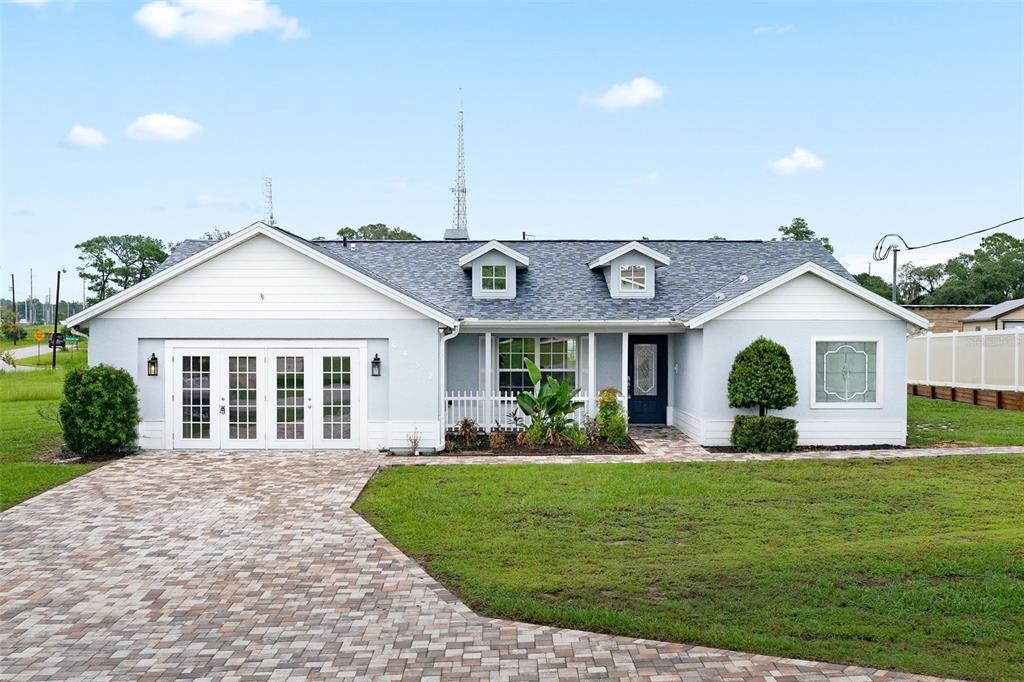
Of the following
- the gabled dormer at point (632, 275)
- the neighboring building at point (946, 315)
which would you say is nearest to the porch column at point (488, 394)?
the gabled dormer at point (632, 275)

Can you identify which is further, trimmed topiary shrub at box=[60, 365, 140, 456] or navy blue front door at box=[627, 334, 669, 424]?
navy blue front door at box=[627, 334, 669, 424]

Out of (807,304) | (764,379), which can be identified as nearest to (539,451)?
(764,379)

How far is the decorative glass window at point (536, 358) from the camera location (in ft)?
59.4

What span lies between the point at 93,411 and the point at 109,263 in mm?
53243

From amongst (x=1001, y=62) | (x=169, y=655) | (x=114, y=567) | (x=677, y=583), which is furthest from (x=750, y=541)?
(x=1001, y=62)

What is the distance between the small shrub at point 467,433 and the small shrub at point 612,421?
8.74 ft

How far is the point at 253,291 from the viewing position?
590 inches

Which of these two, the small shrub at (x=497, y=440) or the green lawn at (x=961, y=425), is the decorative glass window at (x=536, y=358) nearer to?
the small shrub at (x=497, y=440)

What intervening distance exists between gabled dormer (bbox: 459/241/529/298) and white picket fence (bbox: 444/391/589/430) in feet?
8.91

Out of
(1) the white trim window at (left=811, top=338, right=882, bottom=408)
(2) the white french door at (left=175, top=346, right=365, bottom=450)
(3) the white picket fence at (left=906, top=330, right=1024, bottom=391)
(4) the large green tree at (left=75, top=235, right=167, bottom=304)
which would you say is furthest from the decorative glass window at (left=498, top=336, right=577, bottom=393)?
(4) the large green tree at (left=75, top=235, right=167, bottom=304)

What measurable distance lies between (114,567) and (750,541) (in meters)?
6.76

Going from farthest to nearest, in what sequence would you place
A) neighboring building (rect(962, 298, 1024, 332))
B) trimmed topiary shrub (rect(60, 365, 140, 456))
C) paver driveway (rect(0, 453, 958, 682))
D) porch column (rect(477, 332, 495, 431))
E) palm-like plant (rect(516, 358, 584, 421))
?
neighboring building (rect(962, 298, 1024, 332)), porch column (rect(477, 332, 495, 431)), palm-like plant (rect(516, 358, 584, 421)), trimmed topiary shrub (rect(60, 365, 140, 456)), paver driveway (rect(0, 453, 958, 682))

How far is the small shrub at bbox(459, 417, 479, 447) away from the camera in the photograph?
52.0 ft

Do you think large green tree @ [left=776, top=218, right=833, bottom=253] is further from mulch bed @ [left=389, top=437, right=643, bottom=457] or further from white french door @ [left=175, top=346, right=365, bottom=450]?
white french door @ [left=175, top=346, right=365, bottom=450]
